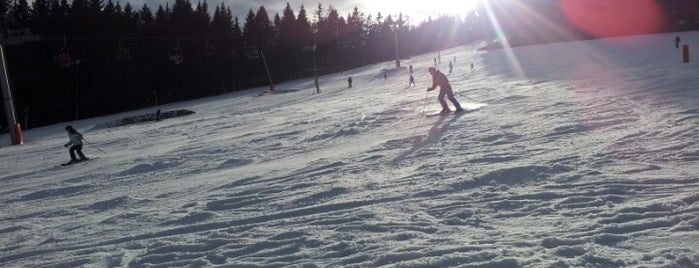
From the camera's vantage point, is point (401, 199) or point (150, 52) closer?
point (401, 199)

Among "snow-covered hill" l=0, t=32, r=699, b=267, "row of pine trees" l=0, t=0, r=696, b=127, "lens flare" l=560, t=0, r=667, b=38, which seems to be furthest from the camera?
"lens flare" l=560, t=0, r=667, b=38

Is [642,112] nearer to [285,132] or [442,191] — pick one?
[442,191]

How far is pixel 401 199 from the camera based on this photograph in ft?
21.2

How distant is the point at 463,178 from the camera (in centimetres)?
716

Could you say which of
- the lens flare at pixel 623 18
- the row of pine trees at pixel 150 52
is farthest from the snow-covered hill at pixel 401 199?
the lens flare at pixel 623 18

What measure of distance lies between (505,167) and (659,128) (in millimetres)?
3648

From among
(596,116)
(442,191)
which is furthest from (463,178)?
(596,116)

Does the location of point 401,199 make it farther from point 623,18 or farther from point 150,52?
point 623,18

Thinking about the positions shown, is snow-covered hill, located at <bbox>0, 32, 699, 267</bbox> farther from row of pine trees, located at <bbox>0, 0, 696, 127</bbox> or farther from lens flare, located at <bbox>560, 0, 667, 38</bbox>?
lens flare, located at <bbox>560, 0, 667, 38</bbox>

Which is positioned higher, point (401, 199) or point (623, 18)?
point (623, 18)

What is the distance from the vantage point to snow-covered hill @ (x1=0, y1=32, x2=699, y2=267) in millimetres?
4660

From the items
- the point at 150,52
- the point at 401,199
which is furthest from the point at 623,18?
the point at 401,199

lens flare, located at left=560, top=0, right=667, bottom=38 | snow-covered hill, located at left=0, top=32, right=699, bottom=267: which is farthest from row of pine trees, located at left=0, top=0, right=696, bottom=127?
snow-covered hill, located at left=0, top=32, right=699, bottom=267

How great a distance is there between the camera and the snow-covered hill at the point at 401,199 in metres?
4.66
